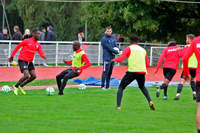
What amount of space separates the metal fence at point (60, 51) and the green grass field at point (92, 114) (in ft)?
37.2

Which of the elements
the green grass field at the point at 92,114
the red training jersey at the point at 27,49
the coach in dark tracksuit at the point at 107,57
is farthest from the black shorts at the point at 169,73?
the red training jersey at the point at 27,49

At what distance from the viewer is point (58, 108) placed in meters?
13.0

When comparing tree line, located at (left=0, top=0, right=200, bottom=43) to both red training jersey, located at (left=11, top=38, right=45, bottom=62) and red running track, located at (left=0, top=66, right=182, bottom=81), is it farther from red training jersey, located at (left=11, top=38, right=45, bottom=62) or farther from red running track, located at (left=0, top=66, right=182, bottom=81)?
red training jersey, located at (left=11, top=38, right=45, bottom=62)

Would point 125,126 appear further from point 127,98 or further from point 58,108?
point 127,98

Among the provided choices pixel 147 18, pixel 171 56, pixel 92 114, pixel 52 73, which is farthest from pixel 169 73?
pixel 147 18

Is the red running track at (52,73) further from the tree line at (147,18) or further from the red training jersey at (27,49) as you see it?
the red training jersey at (27,49)

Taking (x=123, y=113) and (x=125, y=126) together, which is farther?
(x=123, y=113)

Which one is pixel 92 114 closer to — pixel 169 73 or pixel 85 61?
pixel 85 61

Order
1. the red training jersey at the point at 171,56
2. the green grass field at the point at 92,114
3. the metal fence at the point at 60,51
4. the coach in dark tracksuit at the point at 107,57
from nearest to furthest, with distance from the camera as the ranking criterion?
the green grass field at the point at 92,114 → the red training jersey at the point at 171,56 → the coach in dark tracksuit at the point at 107,57 → the metal fence at the point at 60,51

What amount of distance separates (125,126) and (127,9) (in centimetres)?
2239

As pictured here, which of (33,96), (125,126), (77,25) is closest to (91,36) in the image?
(77,25)

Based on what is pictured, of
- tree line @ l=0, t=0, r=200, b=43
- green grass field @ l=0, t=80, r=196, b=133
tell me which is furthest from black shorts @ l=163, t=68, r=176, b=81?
tree line @ l=0, t=0, r=200, b=43

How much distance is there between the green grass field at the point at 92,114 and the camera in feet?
→ 32.1

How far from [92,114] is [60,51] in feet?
62.3
